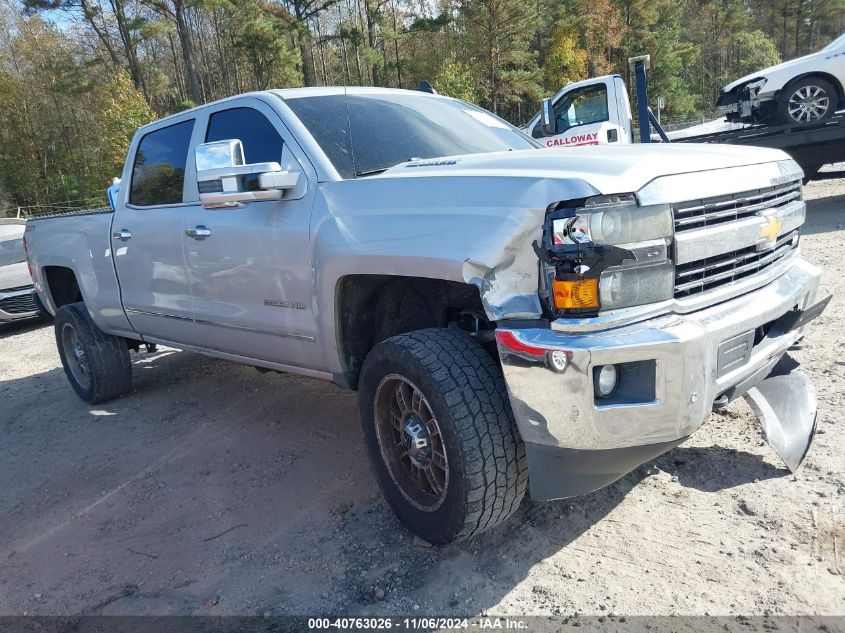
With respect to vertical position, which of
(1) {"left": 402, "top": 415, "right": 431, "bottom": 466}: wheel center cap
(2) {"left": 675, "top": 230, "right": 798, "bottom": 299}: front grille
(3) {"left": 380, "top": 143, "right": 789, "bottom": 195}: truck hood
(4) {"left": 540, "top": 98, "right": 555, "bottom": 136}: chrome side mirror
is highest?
(4) {"left": 540, "top": 98, "right": 555, "bottom": 136}: chrome side mirror

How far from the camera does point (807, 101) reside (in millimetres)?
10250

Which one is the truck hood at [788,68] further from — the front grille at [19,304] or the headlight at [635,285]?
the front grille at [19,304]

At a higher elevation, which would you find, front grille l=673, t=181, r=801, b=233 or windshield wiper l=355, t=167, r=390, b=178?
windshield wiper l=355, t=167, r=390, b=178

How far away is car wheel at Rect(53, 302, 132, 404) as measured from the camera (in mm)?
5195

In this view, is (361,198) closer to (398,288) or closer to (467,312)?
(398,288)

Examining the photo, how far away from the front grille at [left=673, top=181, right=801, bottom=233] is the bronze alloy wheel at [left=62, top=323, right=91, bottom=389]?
15.6 ft

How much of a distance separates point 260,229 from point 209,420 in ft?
6.26

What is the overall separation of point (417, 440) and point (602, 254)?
112 cm

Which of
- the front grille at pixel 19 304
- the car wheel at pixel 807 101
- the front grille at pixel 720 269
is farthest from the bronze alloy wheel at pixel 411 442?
the car wheel at pixel 807 101

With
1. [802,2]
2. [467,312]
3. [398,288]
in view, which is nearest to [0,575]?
[398,288]

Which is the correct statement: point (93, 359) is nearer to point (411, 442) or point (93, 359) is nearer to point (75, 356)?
point (75, 356)

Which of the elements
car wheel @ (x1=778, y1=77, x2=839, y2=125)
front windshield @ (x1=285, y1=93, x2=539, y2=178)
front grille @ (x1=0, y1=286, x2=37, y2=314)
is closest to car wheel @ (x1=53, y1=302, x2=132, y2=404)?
front windshield @ (x1=285, y1=93, x2=539, y2=178)

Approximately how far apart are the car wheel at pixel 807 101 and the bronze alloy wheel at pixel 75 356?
10.3 meters

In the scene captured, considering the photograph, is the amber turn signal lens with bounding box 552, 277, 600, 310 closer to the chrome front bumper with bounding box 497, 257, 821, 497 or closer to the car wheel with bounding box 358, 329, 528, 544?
the chrome front bumper with bounding box 497, 257, 821, 497
